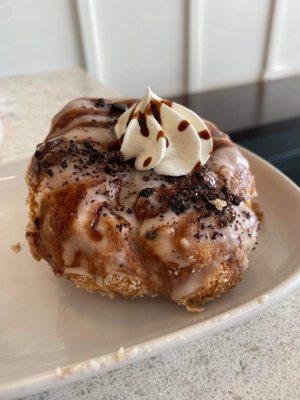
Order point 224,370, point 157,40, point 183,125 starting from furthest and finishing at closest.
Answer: point 157,40 → point 183,125 → point 224,370

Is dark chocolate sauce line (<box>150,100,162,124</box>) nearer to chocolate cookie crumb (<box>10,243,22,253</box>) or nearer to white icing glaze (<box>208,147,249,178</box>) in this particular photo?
white icing glaze (<box>208,147,249,178</box>)

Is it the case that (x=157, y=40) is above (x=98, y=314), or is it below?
below

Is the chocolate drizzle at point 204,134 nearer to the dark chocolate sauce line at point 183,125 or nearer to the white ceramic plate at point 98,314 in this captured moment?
the dark chocolate sauce line at point 183,125

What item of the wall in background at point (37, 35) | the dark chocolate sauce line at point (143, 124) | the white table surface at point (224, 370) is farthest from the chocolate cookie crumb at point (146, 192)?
the wall in background at point (37, 35)

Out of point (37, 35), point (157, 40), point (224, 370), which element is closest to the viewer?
point (224, 370)

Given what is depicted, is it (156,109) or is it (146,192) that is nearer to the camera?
A: (146,192)

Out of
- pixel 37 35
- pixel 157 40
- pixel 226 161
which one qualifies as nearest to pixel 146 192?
pixel 226 161

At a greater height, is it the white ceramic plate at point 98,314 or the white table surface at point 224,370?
the white ceramic plate at point 98,314

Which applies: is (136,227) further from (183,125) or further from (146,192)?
(183,125)
